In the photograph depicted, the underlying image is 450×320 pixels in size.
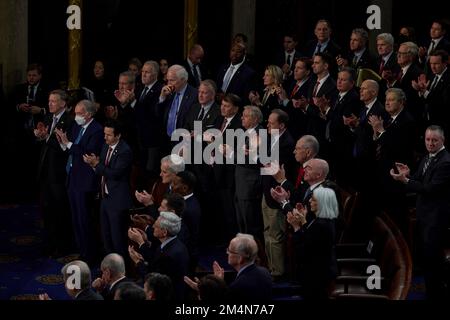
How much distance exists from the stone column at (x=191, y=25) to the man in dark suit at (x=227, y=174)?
2.90 metres

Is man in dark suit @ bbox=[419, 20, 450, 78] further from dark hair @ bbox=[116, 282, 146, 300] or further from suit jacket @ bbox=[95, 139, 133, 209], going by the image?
dark hair @ bbox=[116, 282, 146, 300]

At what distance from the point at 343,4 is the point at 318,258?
20.9ft

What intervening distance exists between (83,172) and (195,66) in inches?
92.0

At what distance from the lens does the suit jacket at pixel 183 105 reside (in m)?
9.66

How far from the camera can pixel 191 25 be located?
476 inches

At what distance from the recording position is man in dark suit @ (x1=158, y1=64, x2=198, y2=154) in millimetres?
Result: 9680

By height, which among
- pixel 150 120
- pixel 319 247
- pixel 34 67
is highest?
pixel 34 67

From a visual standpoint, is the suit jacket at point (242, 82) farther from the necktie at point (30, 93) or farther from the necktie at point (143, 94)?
the necktie at point (30, 93)

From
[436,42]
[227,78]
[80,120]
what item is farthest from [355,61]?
[80,120]

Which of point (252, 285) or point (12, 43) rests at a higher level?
point (12, 43)

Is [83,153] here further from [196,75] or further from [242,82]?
[196,75]

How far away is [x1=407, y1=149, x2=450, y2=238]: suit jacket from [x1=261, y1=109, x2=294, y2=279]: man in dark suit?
3.50 feet
